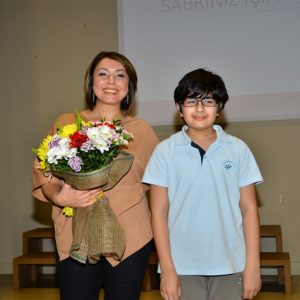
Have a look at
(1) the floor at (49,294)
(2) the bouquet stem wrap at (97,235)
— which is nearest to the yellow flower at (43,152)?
(2) the bouquet stem wrap at (97,235)

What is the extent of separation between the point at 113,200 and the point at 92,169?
0.23 metres

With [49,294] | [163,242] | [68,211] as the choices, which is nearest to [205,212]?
[163,242]

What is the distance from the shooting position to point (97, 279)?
76.9 inches

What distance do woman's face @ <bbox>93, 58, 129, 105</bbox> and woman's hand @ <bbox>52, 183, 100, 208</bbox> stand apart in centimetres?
42

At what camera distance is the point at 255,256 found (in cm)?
186

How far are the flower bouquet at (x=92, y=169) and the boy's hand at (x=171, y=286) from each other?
188 millimetres

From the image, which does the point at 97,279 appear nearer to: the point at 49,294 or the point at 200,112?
the point at 200,112

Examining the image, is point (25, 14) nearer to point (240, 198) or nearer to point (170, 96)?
point (170, 96)

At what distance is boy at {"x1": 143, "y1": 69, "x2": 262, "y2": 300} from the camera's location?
1.87 m

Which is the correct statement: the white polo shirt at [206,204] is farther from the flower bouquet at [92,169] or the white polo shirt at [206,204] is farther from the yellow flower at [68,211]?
the yellow flower at [68,211]

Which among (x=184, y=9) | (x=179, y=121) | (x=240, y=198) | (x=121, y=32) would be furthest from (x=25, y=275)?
(x=240, y=198)

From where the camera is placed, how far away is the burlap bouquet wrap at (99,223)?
1820 millimetres

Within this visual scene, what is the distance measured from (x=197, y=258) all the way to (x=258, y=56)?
2.66m

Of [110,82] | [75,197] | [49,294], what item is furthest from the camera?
[49,294]
